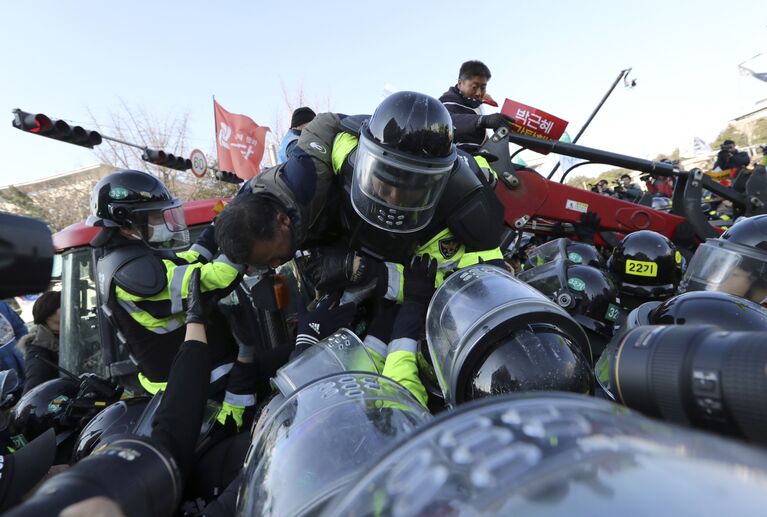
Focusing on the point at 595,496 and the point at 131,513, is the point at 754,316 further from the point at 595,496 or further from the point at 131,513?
the point at 131,513

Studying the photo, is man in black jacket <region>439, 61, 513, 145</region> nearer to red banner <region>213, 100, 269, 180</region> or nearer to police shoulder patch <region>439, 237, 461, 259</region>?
police shoulder patch <region>439, 237, 461, 259</region>

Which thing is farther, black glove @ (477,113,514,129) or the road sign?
the road sign

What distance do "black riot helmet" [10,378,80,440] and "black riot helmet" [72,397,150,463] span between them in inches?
42.7

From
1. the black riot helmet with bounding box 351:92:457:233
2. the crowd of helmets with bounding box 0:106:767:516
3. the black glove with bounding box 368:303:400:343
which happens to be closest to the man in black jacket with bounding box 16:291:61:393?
the crowd of helmets with bounding box 0:106:767:516

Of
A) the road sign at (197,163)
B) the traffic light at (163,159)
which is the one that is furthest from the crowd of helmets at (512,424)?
the road sign at (197,163)

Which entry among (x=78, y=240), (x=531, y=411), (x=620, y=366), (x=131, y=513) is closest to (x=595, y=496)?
(x=531, y=411)

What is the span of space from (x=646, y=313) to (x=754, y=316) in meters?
0.46

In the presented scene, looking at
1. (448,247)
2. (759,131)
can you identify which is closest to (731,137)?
(759,131)

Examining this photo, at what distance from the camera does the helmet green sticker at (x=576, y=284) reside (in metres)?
3.14

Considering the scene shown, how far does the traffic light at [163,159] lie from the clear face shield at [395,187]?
814 cm

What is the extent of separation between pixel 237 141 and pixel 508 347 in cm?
1296

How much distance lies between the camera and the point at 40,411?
3162 millimetres

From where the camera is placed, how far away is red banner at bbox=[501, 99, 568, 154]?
3768 mm

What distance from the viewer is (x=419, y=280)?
6.75ft
